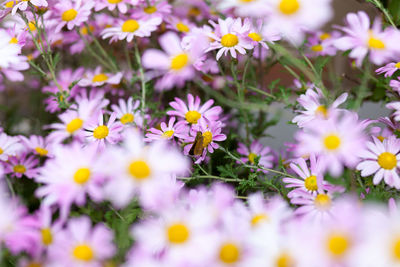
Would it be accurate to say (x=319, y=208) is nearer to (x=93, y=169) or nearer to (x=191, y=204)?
(x=191, y=204)

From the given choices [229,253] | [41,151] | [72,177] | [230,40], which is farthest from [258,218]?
[41,151]

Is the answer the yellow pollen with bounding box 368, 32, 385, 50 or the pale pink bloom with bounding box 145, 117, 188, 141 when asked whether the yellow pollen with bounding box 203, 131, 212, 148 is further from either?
the yellow pollen with bounding box 368, 32, 385, 50

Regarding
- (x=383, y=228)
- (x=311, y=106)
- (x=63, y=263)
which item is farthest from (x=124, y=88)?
(x=383, y=228)

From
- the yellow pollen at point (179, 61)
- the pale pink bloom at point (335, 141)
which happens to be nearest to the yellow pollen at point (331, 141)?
the pale pink bloom at point (335, 141)

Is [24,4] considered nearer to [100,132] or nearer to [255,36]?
[100,132]

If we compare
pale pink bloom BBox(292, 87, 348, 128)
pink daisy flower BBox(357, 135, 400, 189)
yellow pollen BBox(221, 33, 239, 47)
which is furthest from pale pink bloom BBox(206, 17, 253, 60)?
pink daisy flower BBox(357, 135, 400, 189)

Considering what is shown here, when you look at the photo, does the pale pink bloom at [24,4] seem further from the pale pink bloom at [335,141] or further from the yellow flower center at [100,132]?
the pale pink bloom at [335,141]
